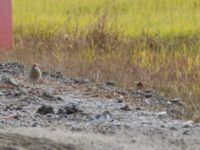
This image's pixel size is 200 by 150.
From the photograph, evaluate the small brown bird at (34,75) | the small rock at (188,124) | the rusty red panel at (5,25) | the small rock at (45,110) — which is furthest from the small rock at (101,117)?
the rusty red panel at (5,25)

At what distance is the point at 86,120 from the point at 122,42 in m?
4.50

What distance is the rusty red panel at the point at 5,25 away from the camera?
842 cm

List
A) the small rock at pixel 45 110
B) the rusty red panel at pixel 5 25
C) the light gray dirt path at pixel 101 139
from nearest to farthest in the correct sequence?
the light gray dirt path at pixel 101 139
the small rock at pixel 45 110
the rusty red panel at pixel 5 25

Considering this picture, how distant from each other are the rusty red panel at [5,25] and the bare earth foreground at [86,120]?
7.27ft

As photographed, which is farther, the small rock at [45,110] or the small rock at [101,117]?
the small rock at [45,110]

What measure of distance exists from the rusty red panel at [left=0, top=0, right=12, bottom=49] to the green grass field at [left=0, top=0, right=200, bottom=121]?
0.15 metres

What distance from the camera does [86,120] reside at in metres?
4.55

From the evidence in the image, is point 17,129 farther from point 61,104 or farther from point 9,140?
point 61,104

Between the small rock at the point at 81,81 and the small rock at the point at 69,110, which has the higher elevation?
the small rock at the point at 69,110

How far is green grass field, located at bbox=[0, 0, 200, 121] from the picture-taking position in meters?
6.70

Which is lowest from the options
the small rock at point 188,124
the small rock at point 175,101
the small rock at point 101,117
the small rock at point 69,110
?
the small rock at point 175,101

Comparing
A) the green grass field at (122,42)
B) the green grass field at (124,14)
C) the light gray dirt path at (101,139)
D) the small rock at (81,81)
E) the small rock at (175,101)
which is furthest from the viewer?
the green grass field at (124,14)

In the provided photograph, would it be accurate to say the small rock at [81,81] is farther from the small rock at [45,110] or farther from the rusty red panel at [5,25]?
the rusty red panel at [5,25]

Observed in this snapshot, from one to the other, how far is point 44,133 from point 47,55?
163 inches
